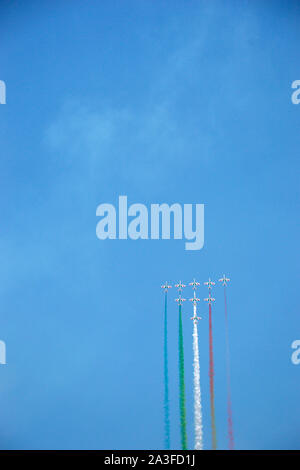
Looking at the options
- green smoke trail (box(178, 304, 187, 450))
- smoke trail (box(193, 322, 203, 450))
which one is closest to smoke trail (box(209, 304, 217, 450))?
smoke trail (box(193, 322, 203, 450))

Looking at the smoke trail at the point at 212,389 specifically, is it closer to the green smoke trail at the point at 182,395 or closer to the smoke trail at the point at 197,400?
the smoke trail at the point at 197,400

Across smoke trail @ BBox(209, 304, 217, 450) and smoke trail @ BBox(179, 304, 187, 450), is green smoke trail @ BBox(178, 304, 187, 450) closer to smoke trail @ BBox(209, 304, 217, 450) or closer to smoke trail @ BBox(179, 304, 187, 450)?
smoke trail @ BBox(179, 304, 187, 450)

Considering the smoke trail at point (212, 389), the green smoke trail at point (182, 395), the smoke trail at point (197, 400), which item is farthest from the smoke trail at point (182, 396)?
the smoke trail at point (212, 389)

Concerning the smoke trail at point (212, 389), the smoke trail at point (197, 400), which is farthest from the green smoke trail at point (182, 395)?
the smoke trail at point (212, 389)

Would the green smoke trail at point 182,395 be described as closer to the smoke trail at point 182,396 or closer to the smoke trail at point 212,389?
the smoke trail at point 182,396

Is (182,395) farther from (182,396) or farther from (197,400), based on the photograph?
(197,400)

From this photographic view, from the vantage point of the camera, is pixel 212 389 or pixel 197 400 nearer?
pixel 197 400

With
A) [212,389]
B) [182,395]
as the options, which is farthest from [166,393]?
[212,389]

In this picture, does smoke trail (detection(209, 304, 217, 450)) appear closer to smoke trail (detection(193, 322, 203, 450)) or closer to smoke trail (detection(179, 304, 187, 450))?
smoke trail (detection(193, 322, 203, 450))

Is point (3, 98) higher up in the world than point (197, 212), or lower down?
higher up
